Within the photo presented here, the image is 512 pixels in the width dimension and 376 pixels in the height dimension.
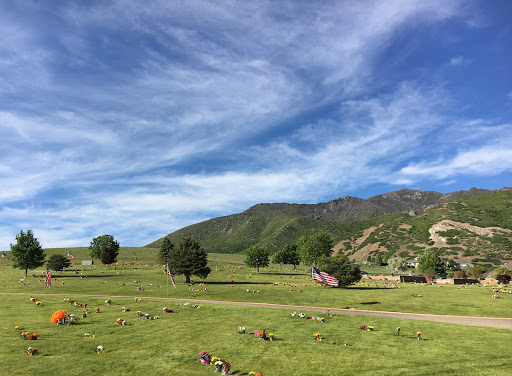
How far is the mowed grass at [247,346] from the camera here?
16.2m

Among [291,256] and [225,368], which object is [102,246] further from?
[225,368]

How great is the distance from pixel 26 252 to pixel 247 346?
7029 centimetres

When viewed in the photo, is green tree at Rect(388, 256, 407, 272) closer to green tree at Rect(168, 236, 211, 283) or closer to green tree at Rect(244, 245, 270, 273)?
green tree at Rect(244, 245, 270, 273)

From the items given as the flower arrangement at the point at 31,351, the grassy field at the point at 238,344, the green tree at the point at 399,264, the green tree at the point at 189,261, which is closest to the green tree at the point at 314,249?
the green tree at the point at 399,264

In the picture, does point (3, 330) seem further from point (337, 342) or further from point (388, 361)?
point (388, 361)

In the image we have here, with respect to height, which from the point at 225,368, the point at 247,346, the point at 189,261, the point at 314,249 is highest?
the point at 189,261

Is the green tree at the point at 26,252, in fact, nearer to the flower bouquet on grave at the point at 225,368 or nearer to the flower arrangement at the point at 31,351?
the flower arrangement at the point at 31,351

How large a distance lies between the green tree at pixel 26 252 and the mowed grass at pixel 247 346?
150 ft

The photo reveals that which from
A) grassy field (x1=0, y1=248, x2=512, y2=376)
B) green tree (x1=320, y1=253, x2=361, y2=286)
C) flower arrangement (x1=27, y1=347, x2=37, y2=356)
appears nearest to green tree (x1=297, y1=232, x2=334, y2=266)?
green tree (x1=320, y1=253, x2=361, y2=286)

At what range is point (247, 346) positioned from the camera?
2033cm

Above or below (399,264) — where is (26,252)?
above

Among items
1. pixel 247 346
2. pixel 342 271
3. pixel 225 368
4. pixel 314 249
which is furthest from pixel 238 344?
pixel 314 249

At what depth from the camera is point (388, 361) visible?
17.8m

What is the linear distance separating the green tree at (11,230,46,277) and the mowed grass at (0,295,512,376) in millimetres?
45606
